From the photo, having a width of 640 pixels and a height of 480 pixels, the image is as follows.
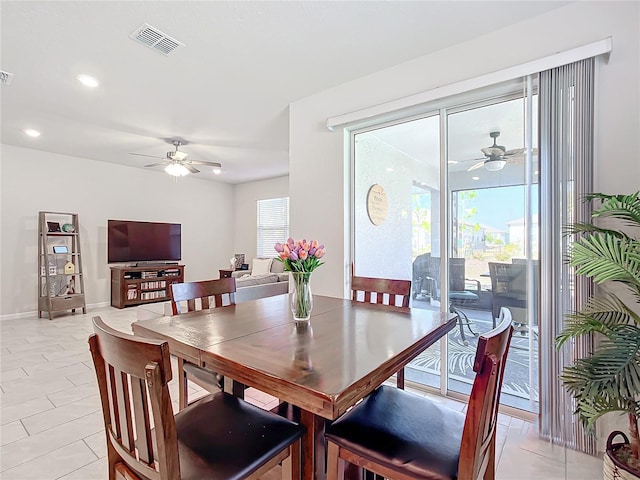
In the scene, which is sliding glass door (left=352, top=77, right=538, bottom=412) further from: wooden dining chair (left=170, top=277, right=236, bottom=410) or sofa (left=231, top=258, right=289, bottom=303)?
sofa (left=231, top=258, right=289, bottom=303)

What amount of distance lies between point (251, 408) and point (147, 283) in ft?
18.2

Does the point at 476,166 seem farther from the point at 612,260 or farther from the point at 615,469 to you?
the point at 615,469

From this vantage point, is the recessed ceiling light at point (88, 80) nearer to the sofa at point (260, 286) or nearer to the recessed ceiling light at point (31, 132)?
the recessed ceiling light at point (31, 132)

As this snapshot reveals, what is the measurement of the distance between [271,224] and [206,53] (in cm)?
485

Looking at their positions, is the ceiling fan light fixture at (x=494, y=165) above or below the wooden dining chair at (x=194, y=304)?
above

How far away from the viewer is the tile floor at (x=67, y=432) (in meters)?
1.71

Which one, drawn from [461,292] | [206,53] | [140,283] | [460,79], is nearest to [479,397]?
[461,292]

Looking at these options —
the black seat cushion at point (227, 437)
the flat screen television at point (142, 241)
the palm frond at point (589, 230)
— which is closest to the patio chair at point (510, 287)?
the palm frond at point (589, 230)

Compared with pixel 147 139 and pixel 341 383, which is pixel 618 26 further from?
→ pixel 147 139

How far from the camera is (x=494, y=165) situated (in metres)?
2.41

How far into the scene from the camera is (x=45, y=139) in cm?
454

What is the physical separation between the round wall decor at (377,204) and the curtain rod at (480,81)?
2.39 ft

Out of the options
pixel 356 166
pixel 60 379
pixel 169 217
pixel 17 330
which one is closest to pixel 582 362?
pixel 356 166

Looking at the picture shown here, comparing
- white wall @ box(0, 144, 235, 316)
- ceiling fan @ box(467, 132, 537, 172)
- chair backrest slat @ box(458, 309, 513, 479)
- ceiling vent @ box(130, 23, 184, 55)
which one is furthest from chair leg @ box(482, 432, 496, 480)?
white wall @ box(0, 144, 235, 316)
